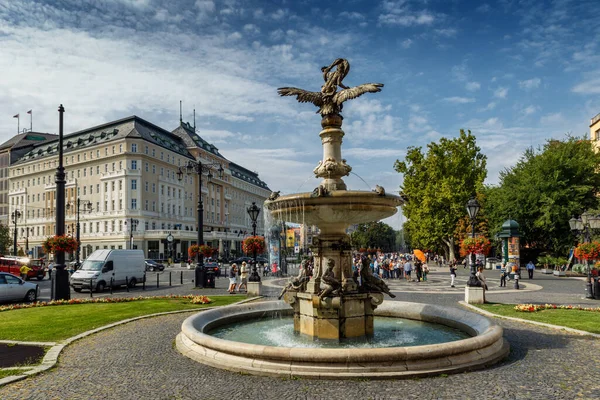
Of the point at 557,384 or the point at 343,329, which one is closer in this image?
the point at 557,384

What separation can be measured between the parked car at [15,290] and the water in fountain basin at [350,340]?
12.6m

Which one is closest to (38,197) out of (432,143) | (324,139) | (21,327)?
(432,143)

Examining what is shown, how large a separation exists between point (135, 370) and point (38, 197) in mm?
91283

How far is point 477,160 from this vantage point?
5409 centimetres

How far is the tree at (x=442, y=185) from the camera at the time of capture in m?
49.8

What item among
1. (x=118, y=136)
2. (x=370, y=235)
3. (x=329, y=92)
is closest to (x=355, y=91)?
(x=329, y=92)

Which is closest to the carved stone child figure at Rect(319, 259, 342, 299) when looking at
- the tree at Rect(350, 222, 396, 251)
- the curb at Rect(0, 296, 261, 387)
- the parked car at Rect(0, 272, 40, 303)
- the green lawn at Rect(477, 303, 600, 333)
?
the curb at Rect(0, 296, 261, 387)

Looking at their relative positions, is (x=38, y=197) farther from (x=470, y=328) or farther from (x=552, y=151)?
(x=470, y=328)

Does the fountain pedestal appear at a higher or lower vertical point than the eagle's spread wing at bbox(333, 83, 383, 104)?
lower

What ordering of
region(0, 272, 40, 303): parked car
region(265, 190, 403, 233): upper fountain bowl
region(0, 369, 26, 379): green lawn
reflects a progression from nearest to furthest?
region(0, 369, 26, 379): green lawn → region(265, 190, 403, 233): upper fountain bowl → region(0, 272, 40, 303): parked car

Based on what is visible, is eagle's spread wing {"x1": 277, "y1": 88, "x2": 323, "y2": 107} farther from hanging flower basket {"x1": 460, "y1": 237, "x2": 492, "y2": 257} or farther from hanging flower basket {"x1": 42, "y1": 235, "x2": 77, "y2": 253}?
hanging flower basket {"x1": 460, "y1": 237, "x2": 492, "y2": 257}

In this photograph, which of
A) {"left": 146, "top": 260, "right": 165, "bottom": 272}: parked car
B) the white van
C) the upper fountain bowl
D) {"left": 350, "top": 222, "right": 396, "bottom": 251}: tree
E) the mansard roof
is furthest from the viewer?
{"left": 350, "top": 222, "right": 396, "bottom": 251}: tree

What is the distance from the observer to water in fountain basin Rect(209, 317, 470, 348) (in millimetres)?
8945

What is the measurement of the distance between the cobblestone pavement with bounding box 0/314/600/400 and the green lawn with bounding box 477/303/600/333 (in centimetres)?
314
